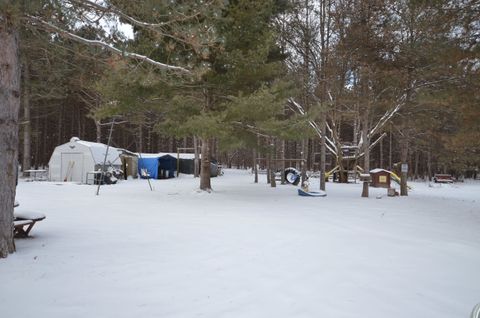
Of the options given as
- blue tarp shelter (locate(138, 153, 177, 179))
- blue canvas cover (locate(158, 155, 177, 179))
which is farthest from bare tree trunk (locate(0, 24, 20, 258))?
blue canvas cover (locate(158, 155, 177, 179))

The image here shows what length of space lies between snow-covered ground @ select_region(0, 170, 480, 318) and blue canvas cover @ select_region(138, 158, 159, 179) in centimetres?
1948

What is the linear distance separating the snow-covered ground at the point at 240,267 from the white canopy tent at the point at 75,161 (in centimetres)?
1500

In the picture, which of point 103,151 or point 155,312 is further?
point 103,151

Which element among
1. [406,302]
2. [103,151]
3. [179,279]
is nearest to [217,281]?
[179,279]

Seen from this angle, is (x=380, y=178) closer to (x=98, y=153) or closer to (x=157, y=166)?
(x=157, y=166)

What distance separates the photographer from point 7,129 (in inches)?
211

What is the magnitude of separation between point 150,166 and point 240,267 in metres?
24.9

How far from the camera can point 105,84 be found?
1359 centimetres

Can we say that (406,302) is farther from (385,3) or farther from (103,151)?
(103,151)

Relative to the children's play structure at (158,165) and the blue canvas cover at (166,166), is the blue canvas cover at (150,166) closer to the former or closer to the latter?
the children's play structure at (158,165)

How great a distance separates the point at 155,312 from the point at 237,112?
10069mm

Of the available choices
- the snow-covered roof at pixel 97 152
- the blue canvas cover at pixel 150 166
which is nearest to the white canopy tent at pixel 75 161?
the snow-covered roof at pixel 97 152

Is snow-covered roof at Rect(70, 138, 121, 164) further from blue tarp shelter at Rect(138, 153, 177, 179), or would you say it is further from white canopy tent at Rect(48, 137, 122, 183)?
blue tarp shelter at Rect(138, 153, 177, 179)

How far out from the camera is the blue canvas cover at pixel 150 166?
28.8m
